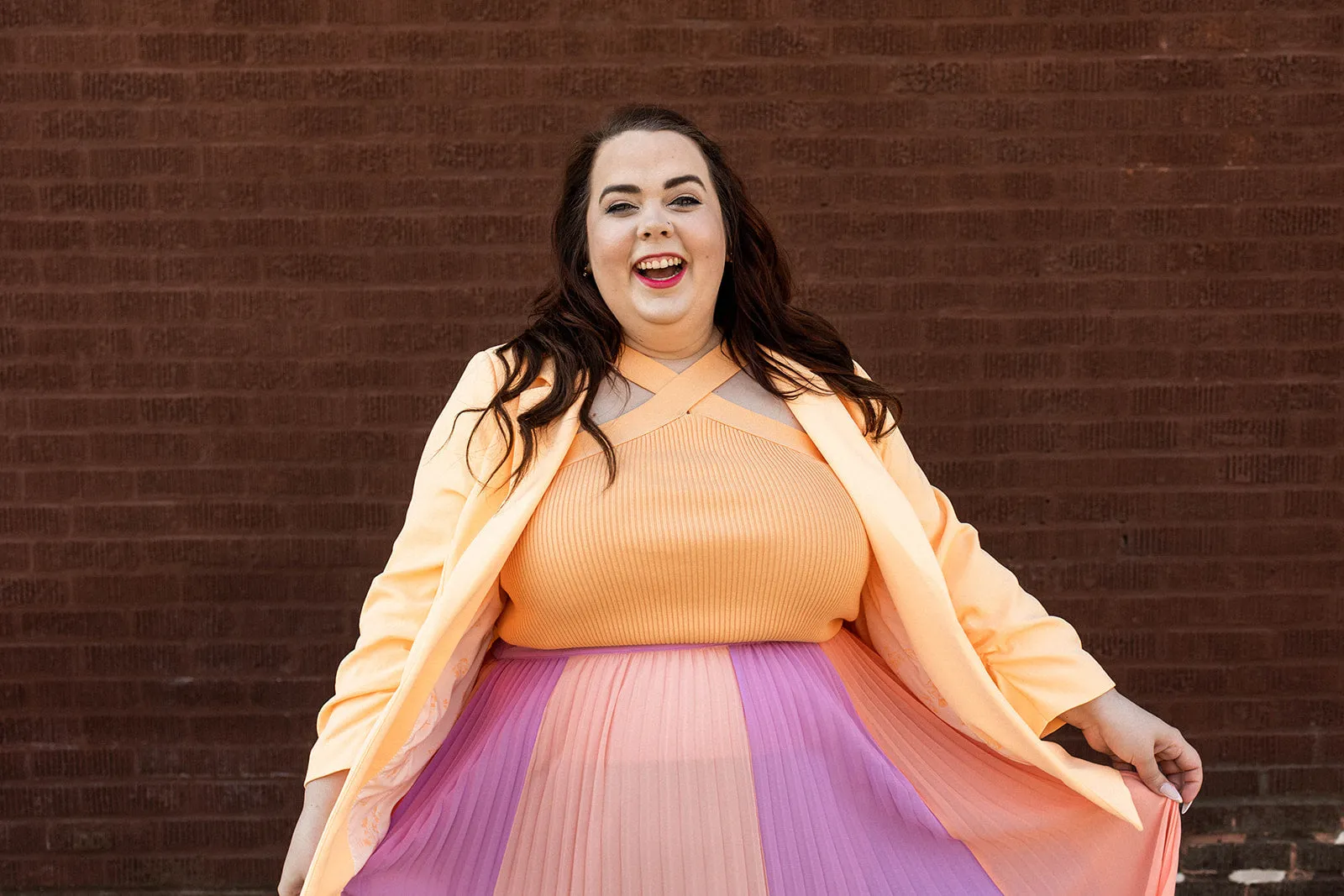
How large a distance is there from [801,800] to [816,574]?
41 centimetres

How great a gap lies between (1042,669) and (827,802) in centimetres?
48

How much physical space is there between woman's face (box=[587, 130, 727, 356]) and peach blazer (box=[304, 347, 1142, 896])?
0.22 metres

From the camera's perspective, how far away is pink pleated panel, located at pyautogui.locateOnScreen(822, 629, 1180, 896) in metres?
2.68

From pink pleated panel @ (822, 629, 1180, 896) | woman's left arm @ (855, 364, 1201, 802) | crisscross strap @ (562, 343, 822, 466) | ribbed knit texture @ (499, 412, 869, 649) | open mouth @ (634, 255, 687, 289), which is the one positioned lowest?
pink pleated panel @ (822, 629, 1180, 896)

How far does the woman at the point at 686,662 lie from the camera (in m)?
2.49

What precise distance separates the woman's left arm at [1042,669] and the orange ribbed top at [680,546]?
0.20 m

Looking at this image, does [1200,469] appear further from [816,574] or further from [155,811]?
[155,811]

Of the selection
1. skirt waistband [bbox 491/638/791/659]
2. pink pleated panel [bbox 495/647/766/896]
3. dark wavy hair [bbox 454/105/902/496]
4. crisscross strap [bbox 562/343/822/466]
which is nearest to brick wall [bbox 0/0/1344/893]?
dark wavy hair [bbox 454/105/902/496]

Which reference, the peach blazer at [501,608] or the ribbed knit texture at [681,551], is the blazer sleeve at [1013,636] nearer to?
the peach blazer at [501,608]

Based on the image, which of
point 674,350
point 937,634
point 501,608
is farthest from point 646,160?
point 937,634

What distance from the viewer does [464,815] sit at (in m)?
2.58

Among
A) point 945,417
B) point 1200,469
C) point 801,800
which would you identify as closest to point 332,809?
point 801,800

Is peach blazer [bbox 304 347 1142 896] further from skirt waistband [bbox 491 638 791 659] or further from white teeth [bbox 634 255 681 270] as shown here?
white teeth [bbox 634 255 681 270]

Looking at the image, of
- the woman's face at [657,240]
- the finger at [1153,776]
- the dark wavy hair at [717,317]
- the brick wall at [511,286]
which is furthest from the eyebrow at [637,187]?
the brick wall at [511,286]
